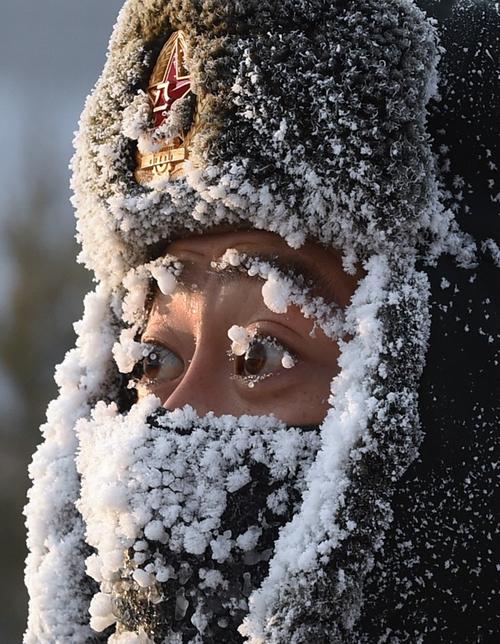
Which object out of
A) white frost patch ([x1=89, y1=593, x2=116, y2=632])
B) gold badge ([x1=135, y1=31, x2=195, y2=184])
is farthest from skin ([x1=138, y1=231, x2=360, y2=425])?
white frost patch ([x1=89, y1=593, x2=116, y2=632])

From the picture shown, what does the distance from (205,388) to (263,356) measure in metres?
0.10

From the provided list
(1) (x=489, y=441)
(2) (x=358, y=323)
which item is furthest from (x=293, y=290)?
(1) (x=489, y=441)

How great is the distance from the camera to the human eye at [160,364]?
1412 mm

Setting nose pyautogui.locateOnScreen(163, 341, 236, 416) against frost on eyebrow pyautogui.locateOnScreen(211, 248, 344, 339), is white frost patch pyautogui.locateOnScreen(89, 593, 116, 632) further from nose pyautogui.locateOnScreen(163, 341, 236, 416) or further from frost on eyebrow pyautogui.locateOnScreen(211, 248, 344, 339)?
frost on eyebrow pyautogui.locateOnScreen(211, 248, 344, 339)

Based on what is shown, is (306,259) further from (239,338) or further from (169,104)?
(169,104)

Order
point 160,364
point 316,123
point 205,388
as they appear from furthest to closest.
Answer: point 160,364
point 205,388
point 316,123

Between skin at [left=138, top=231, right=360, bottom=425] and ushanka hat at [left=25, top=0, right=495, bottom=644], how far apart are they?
0.10 feet

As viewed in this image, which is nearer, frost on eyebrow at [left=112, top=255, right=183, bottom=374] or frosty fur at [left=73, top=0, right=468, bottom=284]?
frosty fur at [left=73, top=0, right=468, bottom=284]

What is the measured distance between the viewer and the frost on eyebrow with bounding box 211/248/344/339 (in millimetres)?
1267

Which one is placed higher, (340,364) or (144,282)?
(144,282)

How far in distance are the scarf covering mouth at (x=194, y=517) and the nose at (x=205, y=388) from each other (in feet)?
0.10

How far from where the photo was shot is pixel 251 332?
4.28 ft

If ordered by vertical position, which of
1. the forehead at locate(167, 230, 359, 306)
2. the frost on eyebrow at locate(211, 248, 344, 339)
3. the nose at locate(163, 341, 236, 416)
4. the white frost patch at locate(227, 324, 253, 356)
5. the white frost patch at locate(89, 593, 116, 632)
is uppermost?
the forehead at locate(167, 230, 359, 306)

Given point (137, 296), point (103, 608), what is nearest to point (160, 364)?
point (137, 296)
